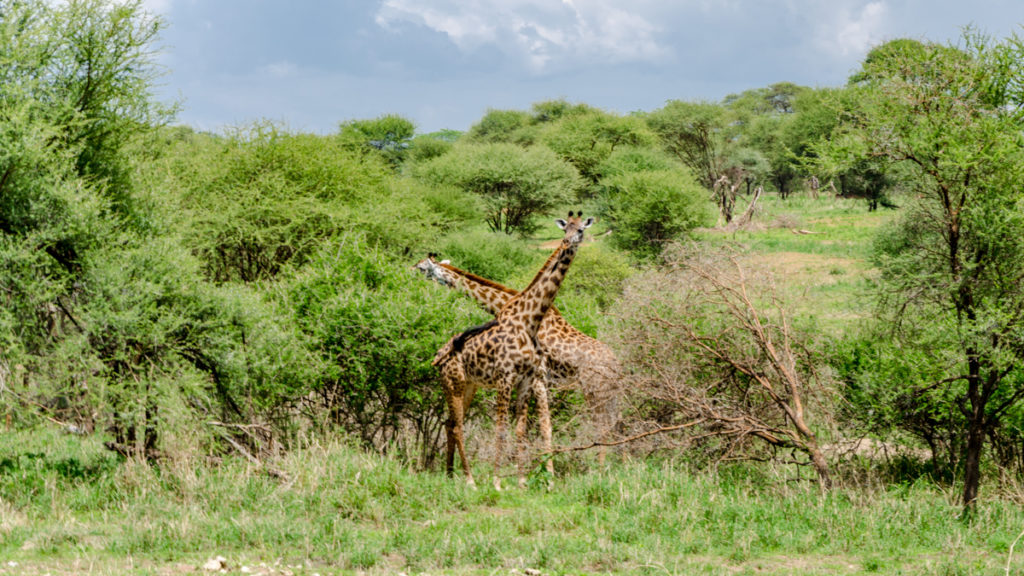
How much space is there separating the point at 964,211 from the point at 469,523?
6.31 meters

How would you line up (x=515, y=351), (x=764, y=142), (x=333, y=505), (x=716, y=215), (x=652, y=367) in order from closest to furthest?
(x=333, y=505) < (x=515, y=351) < (x=652, y=367) < (x=716, y=215) < (x=764, y=142)

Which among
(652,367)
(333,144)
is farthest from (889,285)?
(333,144)

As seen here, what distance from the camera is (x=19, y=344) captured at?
10867 mm

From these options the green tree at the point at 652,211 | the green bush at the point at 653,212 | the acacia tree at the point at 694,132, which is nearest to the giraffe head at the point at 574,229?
the green tree at the point at 652,211

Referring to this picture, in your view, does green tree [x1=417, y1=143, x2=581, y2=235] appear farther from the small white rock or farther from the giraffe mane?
the small white rock

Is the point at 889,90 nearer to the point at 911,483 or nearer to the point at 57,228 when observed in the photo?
the point at 911,483

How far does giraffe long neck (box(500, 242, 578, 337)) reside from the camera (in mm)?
10516

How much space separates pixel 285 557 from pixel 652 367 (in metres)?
4.86

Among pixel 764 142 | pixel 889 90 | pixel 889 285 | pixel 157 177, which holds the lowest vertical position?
pixel 889 285

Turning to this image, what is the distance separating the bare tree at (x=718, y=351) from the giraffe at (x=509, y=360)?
3.63ft

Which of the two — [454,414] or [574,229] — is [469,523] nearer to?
[454,414]

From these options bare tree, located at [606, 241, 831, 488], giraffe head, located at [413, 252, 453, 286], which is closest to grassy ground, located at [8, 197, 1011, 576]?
bare tree, located at [606, 241, 831, 488]

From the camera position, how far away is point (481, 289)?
1262 cm

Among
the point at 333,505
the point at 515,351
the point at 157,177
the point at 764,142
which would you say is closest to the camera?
the point at 333,505
